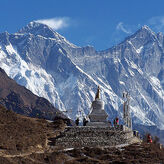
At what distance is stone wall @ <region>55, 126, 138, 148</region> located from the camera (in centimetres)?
7238

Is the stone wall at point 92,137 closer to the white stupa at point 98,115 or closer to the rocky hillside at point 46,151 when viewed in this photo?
the rocky hillside at point 46,151

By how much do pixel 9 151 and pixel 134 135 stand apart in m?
34.3

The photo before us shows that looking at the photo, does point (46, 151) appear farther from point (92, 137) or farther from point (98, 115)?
point (98, 115)

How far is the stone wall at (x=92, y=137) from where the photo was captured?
7238 cm

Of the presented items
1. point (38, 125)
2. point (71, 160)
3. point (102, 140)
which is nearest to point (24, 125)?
point (38, 125)

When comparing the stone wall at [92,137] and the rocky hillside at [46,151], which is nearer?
the rocky hillside at [46,151]

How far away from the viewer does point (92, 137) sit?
243 ft

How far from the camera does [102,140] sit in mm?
73438

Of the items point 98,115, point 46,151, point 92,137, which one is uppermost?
point 98,115

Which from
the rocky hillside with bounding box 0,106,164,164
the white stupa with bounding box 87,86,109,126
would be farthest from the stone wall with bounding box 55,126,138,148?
the white stupa with bounding box 87,86,109,126

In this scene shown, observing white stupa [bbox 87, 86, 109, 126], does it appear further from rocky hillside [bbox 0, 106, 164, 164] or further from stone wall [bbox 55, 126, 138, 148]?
rocky hillside [bbox 0, 106, 164, 164]

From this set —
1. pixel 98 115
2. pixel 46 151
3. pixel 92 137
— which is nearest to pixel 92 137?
pixel 92 137

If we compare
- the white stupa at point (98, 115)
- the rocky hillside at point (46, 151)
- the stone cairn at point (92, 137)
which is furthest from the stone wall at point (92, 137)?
the white stupa at point (98, 115)

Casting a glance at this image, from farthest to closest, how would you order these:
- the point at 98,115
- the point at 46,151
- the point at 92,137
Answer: the point at 98,115, the point at 92,137, the point at 46,151
